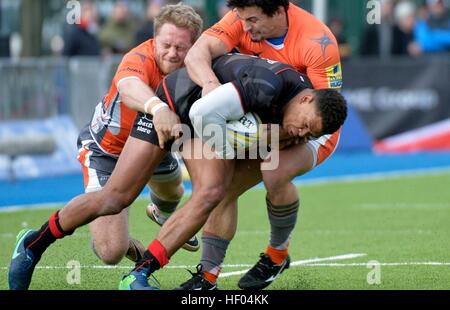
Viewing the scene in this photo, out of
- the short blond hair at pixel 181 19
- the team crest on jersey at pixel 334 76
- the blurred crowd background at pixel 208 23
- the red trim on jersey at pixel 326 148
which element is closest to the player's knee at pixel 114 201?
the short blond hair at pixel 181 19

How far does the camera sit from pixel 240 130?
24.3 feet

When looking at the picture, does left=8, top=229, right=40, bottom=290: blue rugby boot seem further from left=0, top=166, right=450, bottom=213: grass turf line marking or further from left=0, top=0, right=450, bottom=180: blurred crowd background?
left=0, top=166, right=450, bottom=213: grass turf line marking

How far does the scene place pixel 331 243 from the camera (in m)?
10.4

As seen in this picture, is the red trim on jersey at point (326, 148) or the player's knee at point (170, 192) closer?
the red trim on jersey at point (326, 148)

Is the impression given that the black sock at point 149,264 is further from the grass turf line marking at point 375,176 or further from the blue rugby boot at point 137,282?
the grass turf line marking at point 375,176

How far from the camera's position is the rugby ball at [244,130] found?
7.39 metres

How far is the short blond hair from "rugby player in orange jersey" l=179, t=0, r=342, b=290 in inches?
8.0

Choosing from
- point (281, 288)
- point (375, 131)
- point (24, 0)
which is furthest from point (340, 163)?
point (281, 288)

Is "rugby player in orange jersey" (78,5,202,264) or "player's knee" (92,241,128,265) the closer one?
"rugby player in orange jersey" (78,5,202,264)

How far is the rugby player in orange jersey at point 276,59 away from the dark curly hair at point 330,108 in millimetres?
506

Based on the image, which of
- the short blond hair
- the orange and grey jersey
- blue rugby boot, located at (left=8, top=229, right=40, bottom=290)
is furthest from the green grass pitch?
the short blond hair

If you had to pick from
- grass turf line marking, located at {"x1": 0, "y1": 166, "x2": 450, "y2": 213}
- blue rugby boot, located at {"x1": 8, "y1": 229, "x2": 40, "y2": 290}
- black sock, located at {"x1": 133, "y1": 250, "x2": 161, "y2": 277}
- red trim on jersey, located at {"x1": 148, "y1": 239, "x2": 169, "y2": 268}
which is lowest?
grass turf line marking, located at {"x1": 0, "y1": 166, "x2": 450, "y2": 213}

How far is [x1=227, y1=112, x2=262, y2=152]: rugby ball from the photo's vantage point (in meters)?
7.39

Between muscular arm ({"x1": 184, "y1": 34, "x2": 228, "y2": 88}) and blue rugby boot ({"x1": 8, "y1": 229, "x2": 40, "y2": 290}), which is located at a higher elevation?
muscular arm ({"x1": 184, "y1": 34, "x2": 228, "y2": 88})
